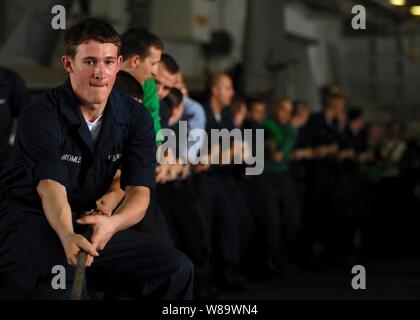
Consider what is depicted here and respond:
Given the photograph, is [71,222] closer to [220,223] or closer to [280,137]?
[220,223]

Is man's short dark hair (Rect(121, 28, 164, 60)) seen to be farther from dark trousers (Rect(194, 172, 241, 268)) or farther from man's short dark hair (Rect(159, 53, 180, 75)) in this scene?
dark trousers (Rect(194, 172, 241, 268))

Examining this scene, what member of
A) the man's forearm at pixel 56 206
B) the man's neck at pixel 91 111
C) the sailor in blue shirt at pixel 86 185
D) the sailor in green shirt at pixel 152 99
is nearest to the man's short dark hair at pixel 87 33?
the sailor in blue shirt at pixel 86 185

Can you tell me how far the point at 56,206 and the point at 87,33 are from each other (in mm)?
701

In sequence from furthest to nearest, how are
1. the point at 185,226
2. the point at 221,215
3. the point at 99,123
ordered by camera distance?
1. the point at 221,215
2. the point at 185,226
3. the point at 99,123

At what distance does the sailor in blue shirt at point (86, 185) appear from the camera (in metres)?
4.71

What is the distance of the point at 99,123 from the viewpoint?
4980 mm

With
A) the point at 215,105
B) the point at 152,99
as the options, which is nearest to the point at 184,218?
the point at 215,105

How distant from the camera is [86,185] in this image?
500 centimetres

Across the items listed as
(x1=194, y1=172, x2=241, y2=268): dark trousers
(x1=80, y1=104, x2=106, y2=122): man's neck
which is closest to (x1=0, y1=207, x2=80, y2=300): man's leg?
(x1=80, y1=104, x2=106, y2=122): man's neck

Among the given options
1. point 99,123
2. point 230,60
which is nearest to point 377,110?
point 230,60

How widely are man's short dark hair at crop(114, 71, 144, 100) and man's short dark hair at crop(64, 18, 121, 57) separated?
146 centimetres

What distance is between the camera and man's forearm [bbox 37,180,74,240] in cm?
462
